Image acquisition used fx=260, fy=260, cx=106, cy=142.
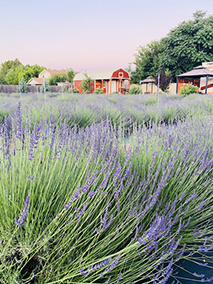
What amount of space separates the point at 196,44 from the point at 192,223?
31.8 metres

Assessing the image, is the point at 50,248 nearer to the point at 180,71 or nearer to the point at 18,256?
the point at 18,256

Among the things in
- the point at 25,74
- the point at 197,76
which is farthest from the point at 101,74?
the point at 25,74

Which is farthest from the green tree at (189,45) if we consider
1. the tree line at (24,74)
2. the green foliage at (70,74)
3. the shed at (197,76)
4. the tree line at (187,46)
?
the tree line at (24,74)

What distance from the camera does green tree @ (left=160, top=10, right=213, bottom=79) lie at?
29.0 metres

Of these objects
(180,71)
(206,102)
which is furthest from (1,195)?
(180,71)

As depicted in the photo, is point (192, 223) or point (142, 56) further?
point (142, 56)

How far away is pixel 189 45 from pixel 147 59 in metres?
Answer: 7.24

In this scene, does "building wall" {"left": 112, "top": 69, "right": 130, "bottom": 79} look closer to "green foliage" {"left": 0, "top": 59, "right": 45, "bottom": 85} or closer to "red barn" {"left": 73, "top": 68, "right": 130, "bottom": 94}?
"red barn" {"left": 73, "top": 68, "right": 130, "bottom": 94}

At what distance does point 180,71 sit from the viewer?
102 feet

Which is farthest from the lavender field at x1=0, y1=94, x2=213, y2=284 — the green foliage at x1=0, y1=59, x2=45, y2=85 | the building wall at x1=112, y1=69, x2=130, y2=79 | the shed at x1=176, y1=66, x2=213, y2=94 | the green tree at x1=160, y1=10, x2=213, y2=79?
the green foliage at x1=0, y1=59, x2=45, y2=85

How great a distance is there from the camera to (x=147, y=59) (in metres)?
35.8

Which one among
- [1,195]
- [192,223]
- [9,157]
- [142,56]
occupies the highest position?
[142,56]

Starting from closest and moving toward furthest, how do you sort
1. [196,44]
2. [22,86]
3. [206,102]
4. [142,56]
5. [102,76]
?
1. [206,102]
2. [22,86]
3. [196,44]
4. [102,76]
5. [142,56]

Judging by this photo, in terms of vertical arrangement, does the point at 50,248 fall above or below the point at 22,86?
below
